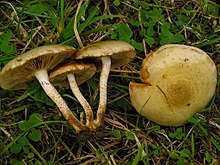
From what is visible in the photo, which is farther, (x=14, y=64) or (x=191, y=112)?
(x=191, y=112)

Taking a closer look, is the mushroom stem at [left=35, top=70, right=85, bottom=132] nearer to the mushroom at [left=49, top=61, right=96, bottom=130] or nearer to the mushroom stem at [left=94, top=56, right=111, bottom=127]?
the mushroom at [left=49, top=61, right=96, bottom=130]

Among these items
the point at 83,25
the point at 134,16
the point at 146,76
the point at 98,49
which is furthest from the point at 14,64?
the point at 134,16

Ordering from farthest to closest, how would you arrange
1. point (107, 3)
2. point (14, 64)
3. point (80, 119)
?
point (107, 3) → point (80, 119) → point (14, 64)

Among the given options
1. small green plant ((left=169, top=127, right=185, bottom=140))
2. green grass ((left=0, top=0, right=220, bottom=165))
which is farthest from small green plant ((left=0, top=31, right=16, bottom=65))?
small green plant ((left=169, top=127, right=185, bottom=140))

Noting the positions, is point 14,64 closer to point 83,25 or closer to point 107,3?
point 83,25

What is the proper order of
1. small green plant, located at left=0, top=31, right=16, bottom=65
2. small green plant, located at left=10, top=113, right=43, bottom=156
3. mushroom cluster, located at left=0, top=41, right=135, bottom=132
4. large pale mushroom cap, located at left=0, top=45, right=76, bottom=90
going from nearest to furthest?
large pale mushroom cap, located at left=0, top=45, right=76, bottom=90
mushroom cluster, located at left=0, top=41, right=135, bottom=132
small green plant, located at left=10, top=113, right=43, bottom=156
small green plant, located at left=0, top=31, right=16, bottom=65

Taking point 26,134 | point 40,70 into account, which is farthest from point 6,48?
point 26,134
